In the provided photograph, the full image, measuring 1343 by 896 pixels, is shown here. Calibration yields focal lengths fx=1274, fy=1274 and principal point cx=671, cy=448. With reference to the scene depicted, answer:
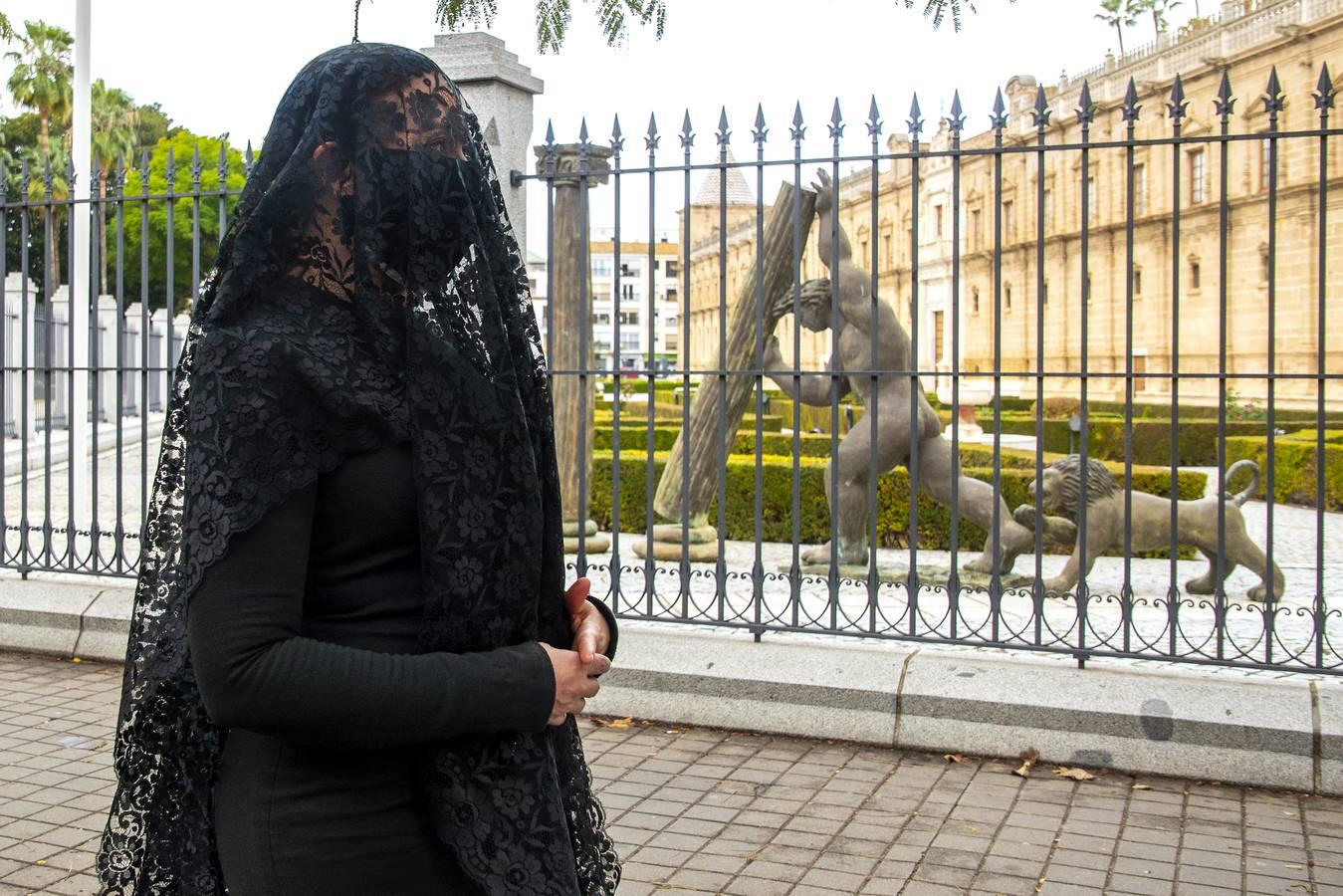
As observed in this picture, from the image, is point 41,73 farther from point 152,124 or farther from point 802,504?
point 802,504

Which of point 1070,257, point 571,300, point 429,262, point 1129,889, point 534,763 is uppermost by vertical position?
point 1070,257

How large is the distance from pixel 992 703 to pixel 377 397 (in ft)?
14.4

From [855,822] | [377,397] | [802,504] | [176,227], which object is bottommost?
[855,822]

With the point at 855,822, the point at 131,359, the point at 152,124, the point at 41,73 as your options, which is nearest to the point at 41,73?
the point at 41,73

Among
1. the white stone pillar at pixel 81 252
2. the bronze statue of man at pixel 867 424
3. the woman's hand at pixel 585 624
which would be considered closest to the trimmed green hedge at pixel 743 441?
the bronze statue of man at pixel 867 424

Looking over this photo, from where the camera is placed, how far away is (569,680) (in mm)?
1560

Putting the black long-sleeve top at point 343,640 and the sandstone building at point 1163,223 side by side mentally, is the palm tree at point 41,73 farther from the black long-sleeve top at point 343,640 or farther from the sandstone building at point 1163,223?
the black long-sleeve top at point 343,640

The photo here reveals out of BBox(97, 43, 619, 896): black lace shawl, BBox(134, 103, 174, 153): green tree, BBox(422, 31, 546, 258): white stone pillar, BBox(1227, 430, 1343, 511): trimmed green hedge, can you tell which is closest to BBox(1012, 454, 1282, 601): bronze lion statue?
BBox(422, 31, 546, 258): white stone pillar

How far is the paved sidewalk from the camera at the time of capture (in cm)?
405

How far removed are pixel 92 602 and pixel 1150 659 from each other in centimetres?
551

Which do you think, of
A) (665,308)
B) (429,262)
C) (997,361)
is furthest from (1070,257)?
(429,262)

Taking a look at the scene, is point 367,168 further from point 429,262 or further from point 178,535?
point 178,535

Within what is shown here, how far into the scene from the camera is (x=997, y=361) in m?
5.56

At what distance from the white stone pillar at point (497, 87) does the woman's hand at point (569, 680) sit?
18.7 feet
